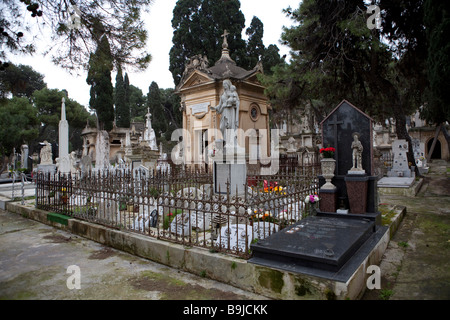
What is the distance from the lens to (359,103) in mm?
15688

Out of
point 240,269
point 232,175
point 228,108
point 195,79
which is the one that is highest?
point 195,79

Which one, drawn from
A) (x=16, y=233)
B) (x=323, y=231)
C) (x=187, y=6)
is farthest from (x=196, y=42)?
(x=323, y=231)

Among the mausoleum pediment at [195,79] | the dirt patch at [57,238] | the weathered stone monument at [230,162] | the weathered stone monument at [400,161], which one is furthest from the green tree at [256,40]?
the dirt patch at [57,238]

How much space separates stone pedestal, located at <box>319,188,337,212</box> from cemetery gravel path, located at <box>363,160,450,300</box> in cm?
118

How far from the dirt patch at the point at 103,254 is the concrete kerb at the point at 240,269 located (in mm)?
135

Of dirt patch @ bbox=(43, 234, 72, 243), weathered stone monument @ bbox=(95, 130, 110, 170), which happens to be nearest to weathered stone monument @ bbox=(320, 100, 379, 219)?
dirt patch @ bbox=(43, 234, 72, 243)

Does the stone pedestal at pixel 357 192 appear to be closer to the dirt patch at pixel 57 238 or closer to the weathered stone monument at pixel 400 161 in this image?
the dirt patch at pixel 57 238

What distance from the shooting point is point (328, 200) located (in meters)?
5.80

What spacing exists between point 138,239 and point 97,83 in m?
32.1

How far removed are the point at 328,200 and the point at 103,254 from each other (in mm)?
4353
